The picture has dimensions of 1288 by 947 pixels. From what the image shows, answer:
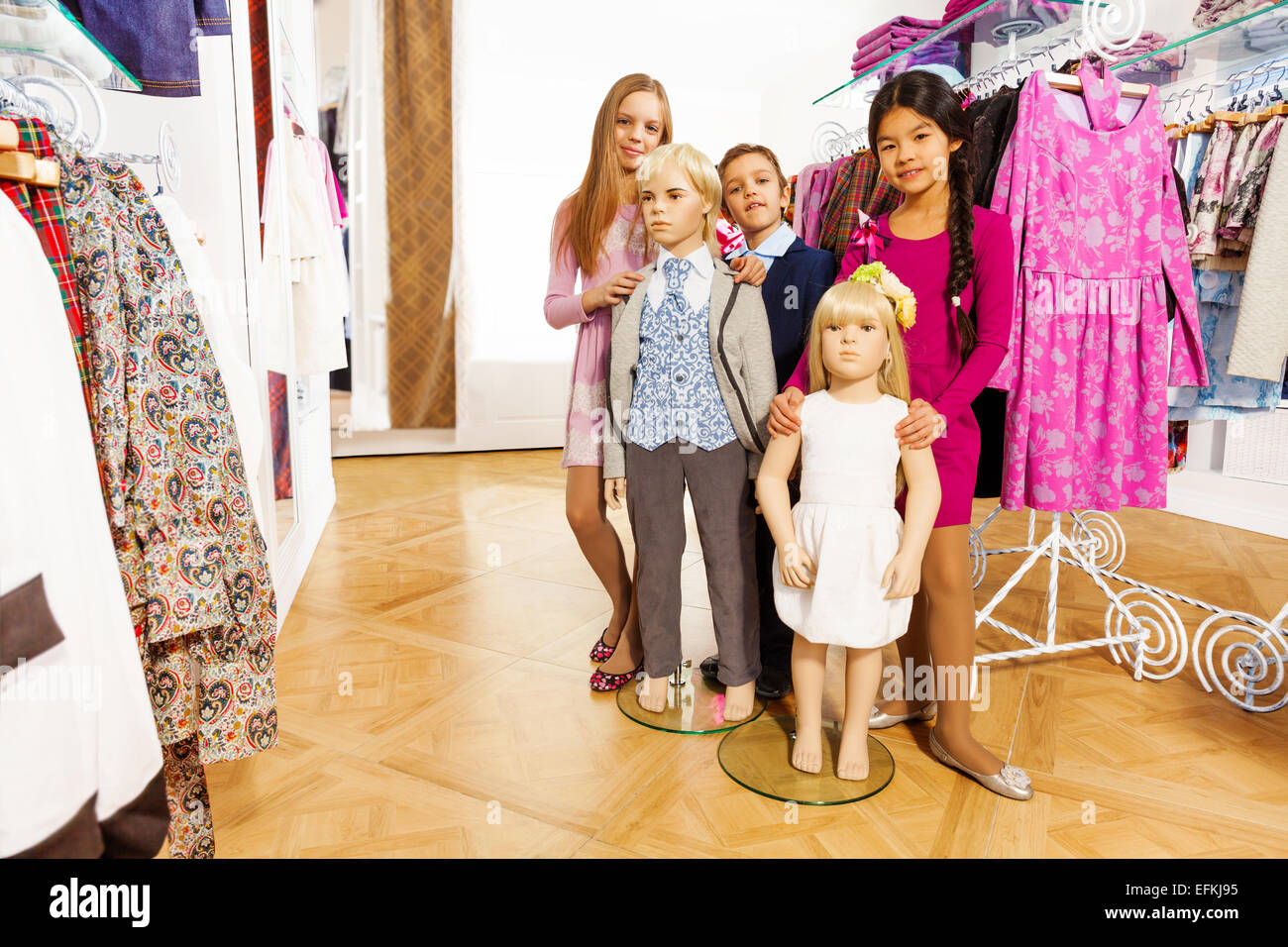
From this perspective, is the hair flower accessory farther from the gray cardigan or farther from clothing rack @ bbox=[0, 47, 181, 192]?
clothing rack @ bbox=[0, 47, 181, 192]

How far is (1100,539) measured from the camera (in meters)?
3.18

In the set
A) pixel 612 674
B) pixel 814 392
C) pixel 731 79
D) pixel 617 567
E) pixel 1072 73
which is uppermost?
pixel 731 79

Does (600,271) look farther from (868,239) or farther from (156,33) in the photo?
(156,33)

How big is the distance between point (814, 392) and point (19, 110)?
1.43 metres

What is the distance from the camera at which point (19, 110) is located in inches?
48.1

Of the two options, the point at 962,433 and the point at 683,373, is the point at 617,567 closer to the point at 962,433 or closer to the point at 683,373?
the point at 683,373

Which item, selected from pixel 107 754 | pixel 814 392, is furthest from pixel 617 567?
pixel 107 754

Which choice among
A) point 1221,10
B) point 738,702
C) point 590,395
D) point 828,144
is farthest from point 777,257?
point 828,144

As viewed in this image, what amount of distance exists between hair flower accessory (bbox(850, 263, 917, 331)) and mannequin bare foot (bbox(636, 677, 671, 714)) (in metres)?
1.04

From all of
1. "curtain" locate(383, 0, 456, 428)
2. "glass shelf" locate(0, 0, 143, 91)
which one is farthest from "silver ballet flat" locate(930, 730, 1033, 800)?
"curtain" locate(383, 0, 456, 428)

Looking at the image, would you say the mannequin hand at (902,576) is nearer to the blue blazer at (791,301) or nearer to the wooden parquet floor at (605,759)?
the wooden parquet floor at (605,759)

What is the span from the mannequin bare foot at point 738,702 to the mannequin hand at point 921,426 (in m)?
0.75

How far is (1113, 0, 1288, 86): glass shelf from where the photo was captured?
203 centimetres

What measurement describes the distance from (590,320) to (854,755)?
1202 millimetres
